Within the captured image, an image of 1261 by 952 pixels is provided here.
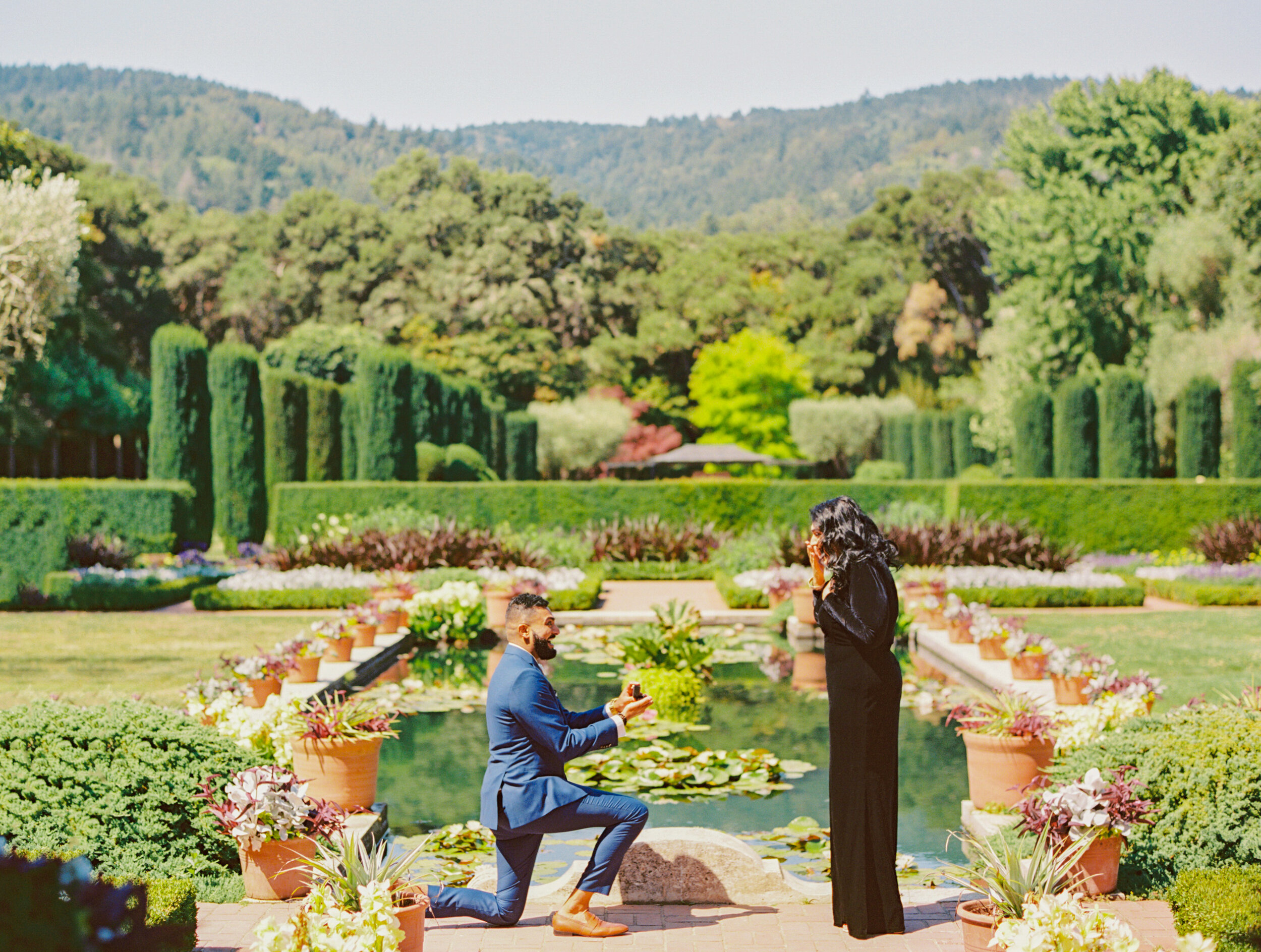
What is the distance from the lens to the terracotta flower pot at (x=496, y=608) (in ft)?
42.1

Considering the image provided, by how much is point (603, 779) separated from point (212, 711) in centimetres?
237

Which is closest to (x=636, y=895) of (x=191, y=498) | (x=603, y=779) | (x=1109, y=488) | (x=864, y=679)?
(x=864, y=679)

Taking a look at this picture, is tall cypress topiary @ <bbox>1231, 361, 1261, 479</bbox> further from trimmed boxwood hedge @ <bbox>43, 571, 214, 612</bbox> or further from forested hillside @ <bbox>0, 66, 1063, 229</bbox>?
forested hillside @ <bbox>0, 66, 1063, 229</bbox>

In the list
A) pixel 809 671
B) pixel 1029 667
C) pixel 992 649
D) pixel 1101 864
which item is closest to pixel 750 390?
pixel 809 671

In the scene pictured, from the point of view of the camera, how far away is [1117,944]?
311 cm

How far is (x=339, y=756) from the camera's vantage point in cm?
528

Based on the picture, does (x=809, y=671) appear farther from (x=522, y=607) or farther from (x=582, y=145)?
→ (x=582, y=145)

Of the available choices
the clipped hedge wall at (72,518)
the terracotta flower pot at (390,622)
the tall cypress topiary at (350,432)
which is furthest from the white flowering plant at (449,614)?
the tall cypress topiary at (350,432)

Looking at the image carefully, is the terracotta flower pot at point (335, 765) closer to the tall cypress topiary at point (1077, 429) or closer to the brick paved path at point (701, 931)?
the brick paved path at point (701, 931)

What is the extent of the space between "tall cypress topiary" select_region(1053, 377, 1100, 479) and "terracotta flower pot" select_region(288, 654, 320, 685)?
20.8m

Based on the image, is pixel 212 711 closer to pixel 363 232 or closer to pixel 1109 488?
pixel 1109 488

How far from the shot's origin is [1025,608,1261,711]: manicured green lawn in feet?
29.0

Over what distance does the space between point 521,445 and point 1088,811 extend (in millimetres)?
32400

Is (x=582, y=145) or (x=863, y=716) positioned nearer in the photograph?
(x=863, y=716)
